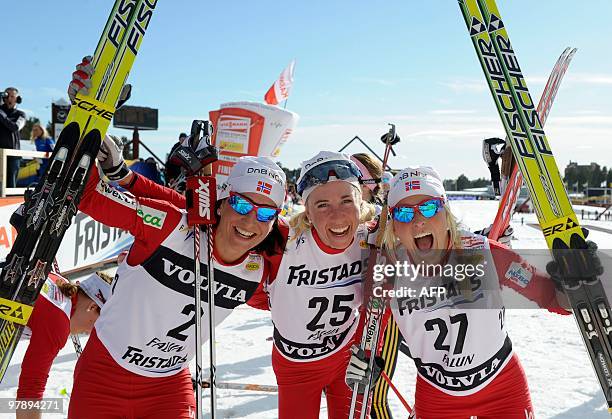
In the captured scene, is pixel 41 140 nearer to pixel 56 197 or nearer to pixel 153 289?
pixel 56 197

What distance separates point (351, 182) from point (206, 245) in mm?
835

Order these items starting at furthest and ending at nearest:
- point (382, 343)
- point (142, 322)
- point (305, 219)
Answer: point (382, 343), point (305, 219), point (142, 322)

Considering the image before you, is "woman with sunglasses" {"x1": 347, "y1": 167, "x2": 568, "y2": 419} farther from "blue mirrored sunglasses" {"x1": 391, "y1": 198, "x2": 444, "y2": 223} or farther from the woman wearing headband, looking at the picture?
the woman wearing headband

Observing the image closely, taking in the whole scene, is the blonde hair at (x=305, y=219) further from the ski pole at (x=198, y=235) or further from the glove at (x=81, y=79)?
the glove at (x=81, y=79)

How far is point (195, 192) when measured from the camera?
94.1 inches

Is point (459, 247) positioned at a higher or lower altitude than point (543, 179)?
lower

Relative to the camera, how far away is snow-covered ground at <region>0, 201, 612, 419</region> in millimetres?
4145

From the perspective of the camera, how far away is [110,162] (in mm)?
2400

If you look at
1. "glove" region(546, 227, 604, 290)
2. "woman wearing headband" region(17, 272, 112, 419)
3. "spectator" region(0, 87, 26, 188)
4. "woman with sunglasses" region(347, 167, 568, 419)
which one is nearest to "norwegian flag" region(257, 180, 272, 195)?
"woman with sunglasses" region(347, 167, 568, 419)

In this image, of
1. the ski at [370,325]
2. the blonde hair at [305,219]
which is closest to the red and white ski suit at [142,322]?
the blonde hair at [305,219]

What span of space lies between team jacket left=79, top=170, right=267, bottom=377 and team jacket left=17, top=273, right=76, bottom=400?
0.62 m

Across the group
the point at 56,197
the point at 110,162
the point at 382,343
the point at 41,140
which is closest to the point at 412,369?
the point at 382,343

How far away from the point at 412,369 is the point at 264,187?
3.38 metres

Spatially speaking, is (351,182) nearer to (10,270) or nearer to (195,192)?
(195,192)
